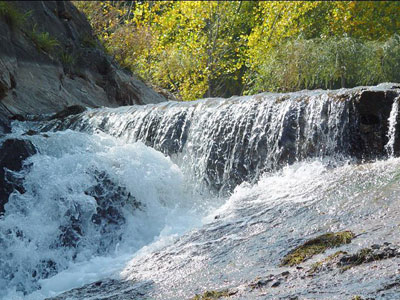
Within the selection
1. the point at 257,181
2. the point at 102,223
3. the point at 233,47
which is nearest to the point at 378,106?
the point at 257,181

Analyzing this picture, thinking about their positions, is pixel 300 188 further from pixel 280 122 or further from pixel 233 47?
pixel 233 47

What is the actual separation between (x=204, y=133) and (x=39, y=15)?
263 inches

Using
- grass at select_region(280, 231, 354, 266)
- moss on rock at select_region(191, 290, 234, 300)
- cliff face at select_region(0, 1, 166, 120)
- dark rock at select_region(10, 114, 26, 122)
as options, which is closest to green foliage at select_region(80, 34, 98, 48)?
cliff face at select_region(0, 1, 166, 120)

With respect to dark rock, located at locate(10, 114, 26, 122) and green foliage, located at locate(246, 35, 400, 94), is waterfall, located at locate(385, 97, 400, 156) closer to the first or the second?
dark rock, located at locate(10, 114, 26, 122)

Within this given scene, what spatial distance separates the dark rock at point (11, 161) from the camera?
629 centimetres

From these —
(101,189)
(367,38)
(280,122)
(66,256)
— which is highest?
(367,38)

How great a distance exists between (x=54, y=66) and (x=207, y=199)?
5.94 metres

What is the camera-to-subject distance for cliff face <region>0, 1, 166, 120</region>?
1024 cm

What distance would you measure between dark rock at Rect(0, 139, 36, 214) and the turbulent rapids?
28 mm

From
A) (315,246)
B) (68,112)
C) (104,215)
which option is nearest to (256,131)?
(104,215)

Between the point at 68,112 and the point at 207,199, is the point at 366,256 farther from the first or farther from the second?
the point at 68,112

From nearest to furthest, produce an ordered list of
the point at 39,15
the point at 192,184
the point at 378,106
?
the point at 378,106 < the point at 192,184 < the point at 39,15

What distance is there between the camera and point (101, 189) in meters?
6.59

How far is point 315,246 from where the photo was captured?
152 inches
